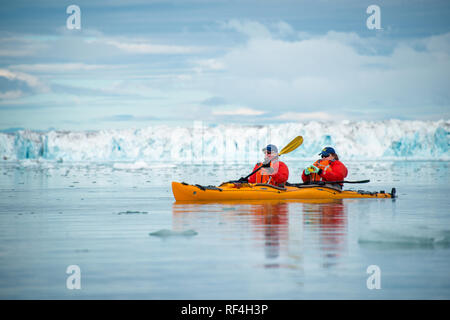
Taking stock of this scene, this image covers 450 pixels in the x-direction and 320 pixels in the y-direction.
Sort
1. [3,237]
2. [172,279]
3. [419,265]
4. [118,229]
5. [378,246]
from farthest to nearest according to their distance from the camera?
[118,229]
[3,237]
[378,246]
[419,265]
[172,279]

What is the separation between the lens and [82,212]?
11172 mm

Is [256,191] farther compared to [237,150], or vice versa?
[237,150]

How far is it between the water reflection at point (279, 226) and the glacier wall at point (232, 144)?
65.3m

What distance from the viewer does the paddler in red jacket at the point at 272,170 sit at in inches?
503

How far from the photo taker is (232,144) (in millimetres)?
84438

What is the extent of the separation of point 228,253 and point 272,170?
6.44 metres

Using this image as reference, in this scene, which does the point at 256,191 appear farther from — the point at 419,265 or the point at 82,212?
the point at 419,265

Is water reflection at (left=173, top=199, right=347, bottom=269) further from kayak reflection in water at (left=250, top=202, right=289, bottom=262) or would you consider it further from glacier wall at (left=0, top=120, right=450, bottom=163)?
glacier wall at (left=0, top=120, right=450, bottom=163)

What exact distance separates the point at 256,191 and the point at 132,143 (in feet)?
247

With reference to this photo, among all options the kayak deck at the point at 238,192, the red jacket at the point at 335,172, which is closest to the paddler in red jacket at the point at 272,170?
the kayak deck at the point at 238,192

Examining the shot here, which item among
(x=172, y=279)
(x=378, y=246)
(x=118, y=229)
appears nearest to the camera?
(x=172, y=279)

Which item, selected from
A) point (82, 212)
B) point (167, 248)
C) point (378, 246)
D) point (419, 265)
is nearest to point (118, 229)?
point (167, 248)

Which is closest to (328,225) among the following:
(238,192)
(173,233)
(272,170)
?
(173,233)

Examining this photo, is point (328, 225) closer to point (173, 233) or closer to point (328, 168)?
point (173, 233)
